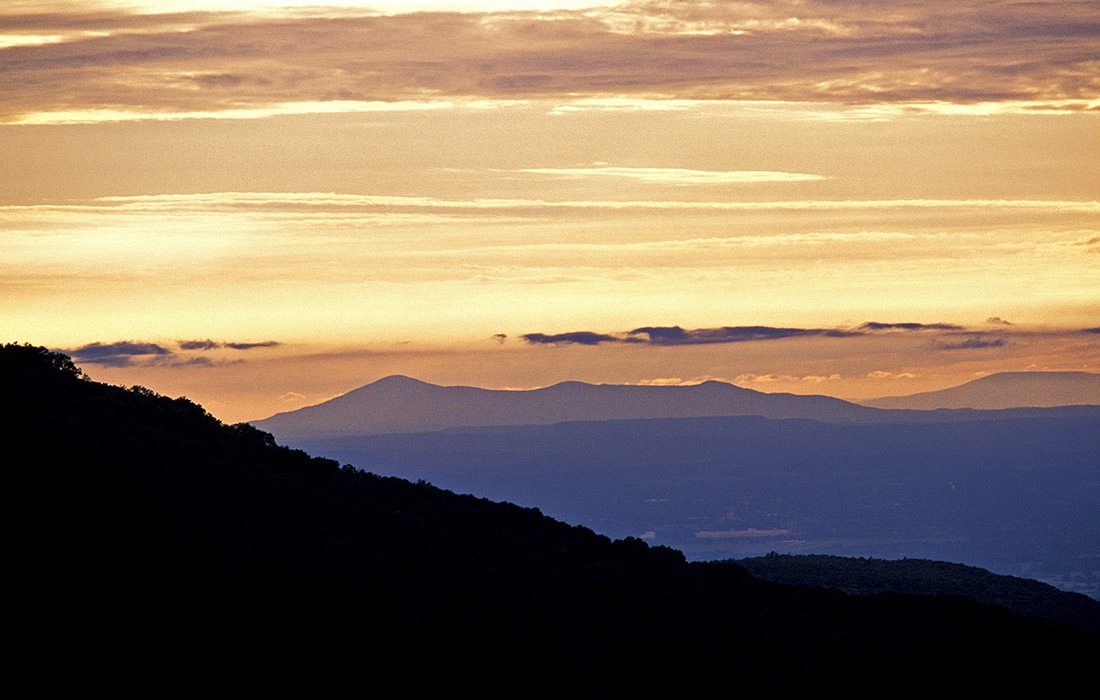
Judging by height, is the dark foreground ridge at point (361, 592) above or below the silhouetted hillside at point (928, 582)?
above

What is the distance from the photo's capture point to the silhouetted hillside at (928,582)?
9481cm

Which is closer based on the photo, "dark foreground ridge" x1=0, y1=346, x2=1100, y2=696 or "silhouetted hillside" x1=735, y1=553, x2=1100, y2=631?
"dark foreground ridge" x1=0, y1=346, x2=1100, y2=696

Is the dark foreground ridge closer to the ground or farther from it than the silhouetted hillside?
farther from it

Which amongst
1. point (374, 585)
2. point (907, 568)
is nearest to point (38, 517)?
point (374, 585)

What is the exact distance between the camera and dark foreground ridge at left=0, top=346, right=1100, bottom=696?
5541cm

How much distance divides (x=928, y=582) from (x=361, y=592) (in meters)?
52.5

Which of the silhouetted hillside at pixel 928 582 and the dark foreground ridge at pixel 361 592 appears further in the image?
the silhouetted hillside at pixel 928 582

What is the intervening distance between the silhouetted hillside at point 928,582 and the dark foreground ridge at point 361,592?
23.8m

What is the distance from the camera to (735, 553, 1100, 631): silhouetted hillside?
9481cm

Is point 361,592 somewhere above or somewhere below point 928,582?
above

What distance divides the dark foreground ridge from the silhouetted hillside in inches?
937

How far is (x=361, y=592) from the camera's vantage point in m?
60.4

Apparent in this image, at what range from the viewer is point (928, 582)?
102 m

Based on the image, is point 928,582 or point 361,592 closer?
point 361,592
